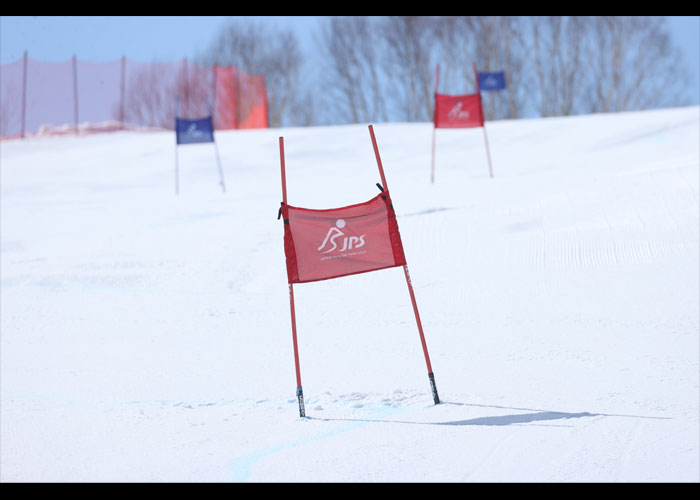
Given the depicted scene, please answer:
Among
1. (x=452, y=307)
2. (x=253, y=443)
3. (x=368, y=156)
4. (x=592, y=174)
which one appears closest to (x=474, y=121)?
(x=592, y=174)

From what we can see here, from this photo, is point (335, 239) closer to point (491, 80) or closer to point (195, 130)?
point (195, 130)

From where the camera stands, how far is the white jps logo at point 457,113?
13867mm

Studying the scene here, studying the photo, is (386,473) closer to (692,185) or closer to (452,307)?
(452,307)

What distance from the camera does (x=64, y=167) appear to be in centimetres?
2041

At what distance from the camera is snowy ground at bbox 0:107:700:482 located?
4.34m

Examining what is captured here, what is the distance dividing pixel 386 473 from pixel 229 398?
5.70 ft

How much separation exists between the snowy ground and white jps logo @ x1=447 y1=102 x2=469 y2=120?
1339 mm

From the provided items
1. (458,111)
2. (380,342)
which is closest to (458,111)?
(458,111)

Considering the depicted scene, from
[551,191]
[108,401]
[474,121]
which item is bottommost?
[108,401]

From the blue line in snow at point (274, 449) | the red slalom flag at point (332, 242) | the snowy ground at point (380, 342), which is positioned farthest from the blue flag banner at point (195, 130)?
the blue line in snow at point (274, 449)

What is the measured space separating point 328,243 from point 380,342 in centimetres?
192

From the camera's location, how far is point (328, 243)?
4.76 m

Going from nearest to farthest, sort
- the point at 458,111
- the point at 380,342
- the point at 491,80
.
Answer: the point at 380,342
the point at 458,111
the point at 491,80

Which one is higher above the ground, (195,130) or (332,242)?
(195,130)
